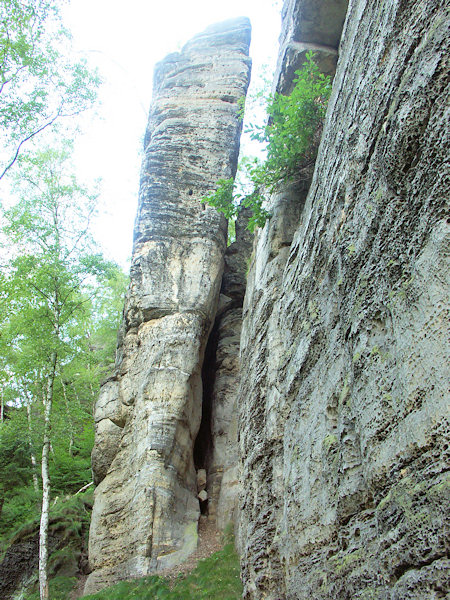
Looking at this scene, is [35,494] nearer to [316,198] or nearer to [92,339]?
[92,339]

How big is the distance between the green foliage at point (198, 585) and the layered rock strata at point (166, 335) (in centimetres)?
49

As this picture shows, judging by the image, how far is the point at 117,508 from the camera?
1173 cm

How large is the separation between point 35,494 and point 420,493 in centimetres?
1487

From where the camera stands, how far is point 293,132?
27.6 ft

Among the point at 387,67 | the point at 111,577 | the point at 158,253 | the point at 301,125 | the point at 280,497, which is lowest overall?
the point at 111,577

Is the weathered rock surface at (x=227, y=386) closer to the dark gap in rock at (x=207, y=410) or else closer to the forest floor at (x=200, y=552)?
the dark gap in rock at (x=207, y=410)

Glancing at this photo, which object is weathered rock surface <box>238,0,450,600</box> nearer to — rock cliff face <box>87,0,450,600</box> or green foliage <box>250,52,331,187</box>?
rock cliff face <box>87,0,450,600</box>

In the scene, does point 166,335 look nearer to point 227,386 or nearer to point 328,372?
point 227,386

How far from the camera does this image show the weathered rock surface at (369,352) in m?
3.25

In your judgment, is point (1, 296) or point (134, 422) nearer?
point (134, 422)

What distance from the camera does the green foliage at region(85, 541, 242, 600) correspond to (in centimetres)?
896

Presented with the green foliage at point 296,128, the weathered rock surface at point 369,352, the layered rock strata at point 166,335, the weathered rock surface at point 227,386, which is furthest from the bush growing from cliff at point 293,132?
the weathered rock surface at point 227,386

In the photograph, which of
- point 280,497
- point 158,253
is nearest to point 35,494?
point 158,253

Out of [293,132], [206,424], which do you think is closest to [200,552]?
[206,424]
